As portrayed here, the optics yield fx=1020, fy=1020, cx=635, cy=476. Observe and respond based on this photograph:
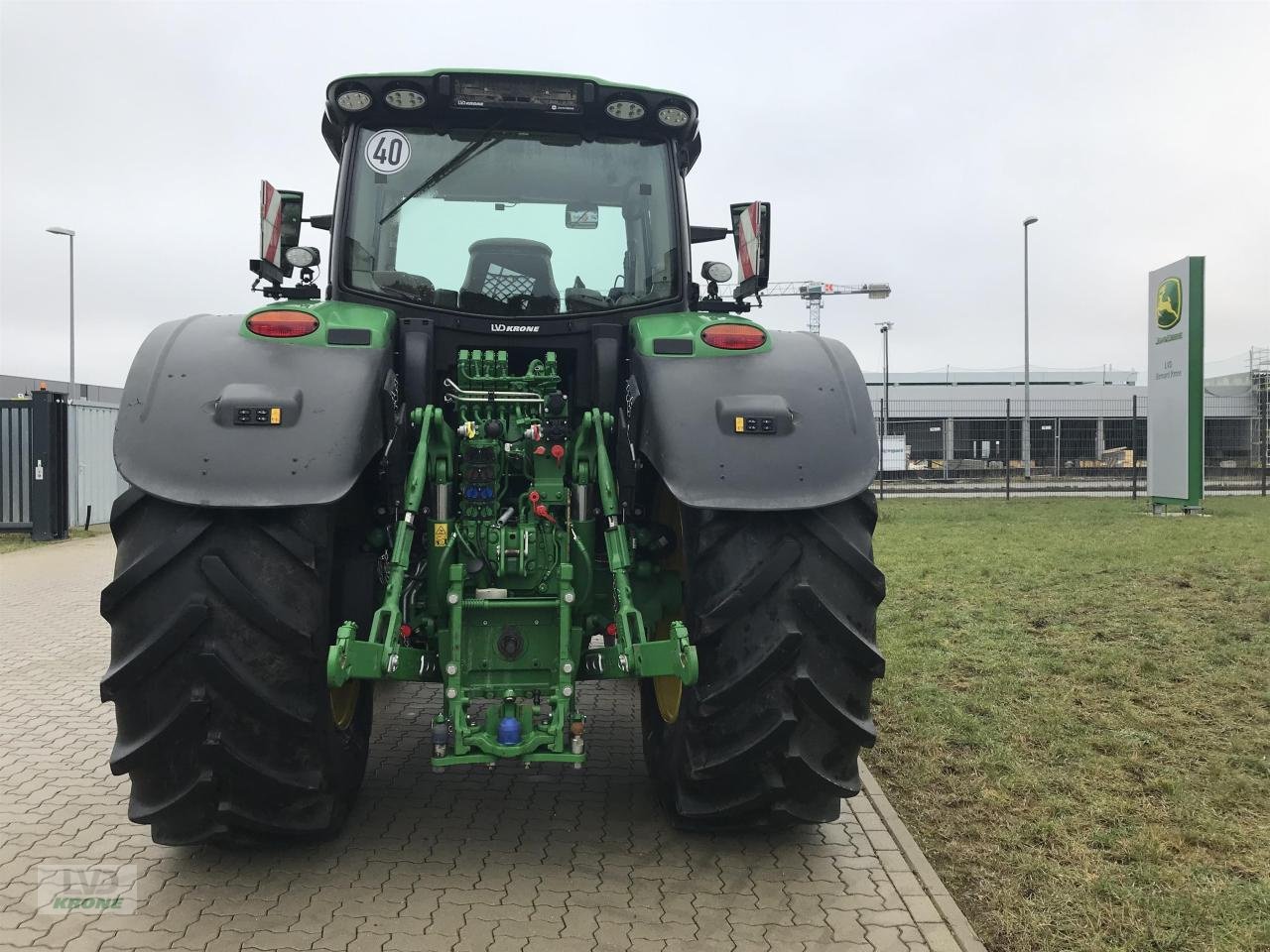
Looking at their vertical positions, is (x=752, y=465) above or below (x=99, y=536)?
above

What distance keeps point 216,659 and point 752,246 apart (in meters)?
2.85

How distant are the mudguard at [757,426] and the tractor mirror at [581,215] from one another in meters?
0.93

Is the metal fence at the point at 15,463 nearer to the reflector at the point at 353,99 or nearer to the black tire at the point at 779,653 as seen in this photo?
the reflector at the point at 353,99

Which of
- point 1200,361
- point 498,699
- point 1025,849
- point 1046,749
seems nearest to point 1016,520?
point 1200,361

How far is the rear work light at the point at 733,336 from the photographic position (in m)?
3.86

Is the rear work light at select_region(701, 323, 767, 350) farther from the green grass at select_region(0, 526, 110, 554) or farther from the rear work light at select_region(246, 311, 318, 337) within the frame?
the green grass at select_region(0, 526, 110, 554)

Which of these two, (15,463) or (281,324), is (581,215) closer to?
(281,324)

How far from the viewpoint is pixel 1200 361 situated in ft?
55.3

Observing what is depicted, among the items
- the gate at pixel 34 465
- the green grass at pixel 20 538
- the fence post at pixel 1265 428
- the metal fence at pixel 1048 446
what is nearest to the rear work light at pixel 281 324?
the green grass at pixel 20 538

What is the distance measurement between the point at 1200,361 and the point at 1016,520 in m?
4.21

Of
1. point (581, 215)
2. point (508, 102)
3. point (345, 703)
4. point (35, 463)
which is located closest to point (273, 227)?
point (508, 102)

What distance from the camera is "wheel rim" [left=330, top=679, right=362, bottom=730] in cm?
385

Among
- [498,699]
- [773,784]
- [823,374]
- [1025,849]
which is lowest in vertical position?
[1025,849]

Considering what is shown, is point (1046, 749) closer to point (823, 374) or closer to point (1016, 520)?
point (823, 374)
